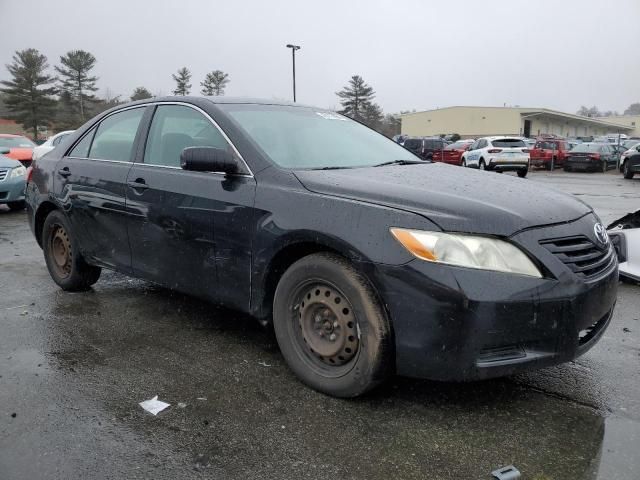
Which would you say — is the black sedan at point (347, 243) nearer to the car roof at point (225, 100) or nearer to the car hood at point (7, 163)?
the car roof at point (225, 100)

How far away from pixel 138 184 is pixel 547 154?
94.1 ft

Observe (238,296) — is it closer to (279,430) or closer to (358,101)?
(279,430)

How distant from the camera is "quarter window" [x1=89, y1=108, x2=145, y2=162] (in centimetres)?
422

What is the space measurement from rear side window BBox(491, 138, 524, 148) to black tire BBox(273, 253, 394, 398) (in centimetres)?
2226

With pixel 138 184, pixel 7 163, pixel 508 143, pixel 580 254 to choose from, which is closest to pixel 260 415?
pixel 580 254

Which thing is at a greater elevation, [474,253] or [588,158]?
[588,158]

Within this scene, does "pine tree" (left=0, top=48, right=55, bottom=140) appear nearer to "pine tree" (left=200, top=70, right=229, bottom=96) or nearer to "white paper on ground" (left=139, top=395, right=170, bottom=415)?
"pine tree" (left=200, top=70, right=229, bottom=96)

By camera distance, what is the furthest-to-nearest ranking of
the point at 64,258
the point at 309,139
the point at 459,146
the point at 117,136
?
the point at 459,146, the point at 64,258, the point at 117,136, the point at 309,139

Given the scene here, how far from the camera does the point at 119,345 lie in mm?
3734

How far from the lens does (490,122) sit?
71688mm

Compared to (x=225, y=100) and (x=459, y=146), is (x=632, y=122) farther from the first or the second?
(x=225, y=100)

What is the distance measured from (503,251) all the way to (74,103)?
68.2 meters

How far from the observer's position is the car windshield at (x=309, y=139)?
3.46 meters

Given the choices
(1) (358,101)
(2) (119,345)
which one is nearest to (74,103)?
(1) (358,101)
